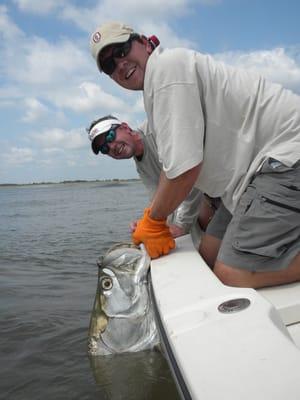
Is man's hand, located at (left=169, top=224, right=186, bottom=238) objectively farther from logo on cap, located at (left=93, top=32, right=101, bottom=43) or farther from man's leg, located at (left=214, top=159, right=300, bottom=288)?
logo on cap, located at (left=93, top=32, right=101, bottom=43)

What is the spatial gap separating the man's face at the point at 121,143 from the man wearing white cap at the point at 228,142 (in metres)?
0.78

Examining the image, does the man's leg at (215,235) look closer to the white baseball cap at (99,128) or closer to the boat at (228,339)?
the boat at (228,339)

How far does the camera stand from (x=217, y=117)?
8.35ft

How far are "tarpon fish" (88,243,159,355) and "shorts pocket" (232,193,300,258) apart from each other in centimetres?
74

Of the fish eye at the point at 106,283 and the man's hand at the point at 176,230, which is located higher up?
the fish eye at the point at 106,283

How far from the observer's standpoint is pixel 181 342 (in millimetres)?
1597

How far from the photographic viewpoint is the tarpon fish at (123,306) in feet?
8.83

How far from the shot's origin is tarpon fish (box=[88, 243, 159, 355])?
8.83 feet

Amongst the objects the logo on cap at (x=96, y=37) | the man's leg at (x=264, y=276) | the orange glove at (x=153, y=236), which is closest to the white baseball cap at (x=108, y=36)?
the logo on cap at (x=96, y=37)

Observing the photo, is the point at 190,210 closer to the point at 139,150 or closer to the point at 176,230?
the point at 176,230

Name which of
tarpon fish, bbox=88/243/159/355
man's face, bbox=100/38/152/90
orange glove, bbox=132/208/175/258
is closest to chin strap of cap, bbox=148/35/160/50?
man's face, bbox=100/38/152/90

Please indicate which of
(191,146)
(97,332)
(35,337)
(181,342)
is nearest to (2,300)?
(35,337)

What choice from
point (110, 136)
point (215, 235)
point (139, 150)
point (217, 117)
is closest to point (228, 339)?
point (217, 117)

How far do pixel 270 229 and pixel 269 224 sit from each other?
29mm
